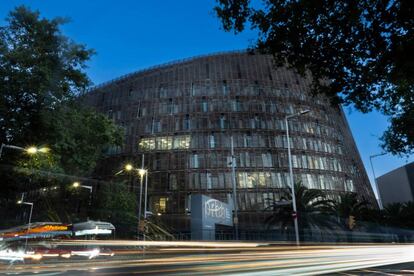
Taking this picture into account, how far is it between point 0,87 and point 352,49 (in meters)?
17.1

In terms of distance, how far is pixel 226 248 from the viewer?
6.18 metres

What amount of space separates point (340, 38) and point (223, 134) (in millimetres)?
49920

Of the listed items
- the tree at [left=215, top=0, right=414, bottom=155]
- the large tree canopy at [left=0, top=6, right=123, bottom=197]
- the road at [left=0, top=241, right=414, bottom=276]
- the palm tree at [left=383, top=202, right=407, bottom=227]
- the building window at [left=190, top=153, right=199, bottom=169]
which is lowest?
the road at [left=0, top=241, right=414, bottom=276]

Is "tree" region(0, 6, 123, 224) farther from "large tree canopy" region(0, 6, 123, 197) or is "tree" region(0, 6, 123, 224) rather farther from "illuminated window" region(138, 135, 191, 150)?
"illuminated window" region(138, 135, 191, 150)

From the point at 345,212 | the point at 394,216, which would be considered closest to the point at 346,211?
the point at 345,212

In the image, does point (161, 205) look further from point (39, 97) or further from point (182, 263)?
point (182, 263)

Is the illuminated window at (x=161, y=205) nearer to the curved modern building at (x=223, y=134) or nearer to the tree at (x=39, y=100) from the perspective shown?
the curved modern building at (x=223, y=134)

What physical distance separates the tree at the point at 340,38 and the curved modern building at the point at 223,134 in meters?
42.3

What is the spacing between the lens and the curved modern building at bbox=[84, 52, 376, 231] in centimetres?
5450

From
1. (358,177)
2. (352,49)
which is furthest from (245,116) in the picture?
(352,49)

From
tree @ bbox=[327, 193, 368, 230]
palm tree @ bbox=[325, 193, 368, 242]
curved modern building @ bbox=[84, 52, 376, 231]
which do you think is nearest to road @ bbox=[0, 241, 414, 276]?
palm tree @ bbox=[325, 193, 368, 242]

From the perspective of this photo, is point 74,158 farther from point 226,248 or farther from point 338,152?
point 338,152

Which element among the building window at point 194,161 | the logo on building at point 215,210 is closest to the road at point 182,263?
the logo on building at point 215,210

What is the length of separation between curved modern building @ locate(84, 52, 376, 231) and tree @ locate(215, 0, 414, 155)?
42271mm
